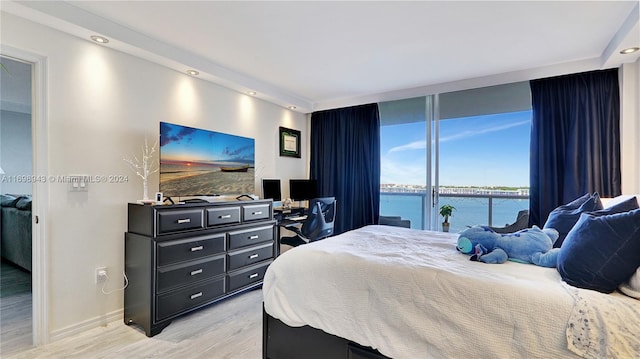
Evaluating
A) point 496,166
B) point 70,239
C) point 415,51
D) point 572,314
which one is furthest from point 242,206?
point 496,166

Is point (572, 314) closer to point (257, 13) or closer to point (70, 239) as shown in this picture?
point (257, 13)

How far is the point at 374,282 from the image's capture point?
1604 millimetres

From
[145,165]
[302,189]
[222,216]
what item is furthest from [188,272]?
[302,189]

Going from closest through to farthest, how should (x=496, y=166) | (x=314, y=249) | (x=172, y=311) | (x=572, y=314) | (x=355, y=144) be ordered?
(x=572, y=314) → (x=314, y=249) → (x=172, y=311) → (x=496, y=166) → (x=355, y=144)

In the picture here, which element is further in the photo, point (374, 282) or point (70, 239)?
point (70, 239)

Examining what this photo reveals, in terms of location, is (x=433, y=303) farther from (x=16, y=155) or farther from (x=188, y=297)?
(x=16, y=155)

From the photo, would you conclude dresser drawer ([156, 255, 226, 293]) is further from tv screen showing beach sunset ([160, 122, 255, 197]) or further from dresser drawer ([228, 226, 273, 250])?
tv screen showing beach sunset ([160, 122, 255, 197])

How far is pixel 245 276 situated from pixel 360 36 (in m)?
2.67

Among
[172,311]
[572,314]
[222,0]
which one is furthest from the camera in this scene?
[172,311]

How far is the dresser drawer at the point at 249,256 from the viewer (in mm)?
3100

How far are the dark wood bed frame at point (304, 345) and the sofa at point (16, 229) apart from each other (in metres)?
3.20

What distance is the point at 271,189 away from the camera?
4.18m

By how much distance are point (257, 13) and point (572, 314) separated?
2.62 metres

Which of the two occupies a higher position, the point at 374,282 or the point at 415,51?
Answer: the point at 415,51
